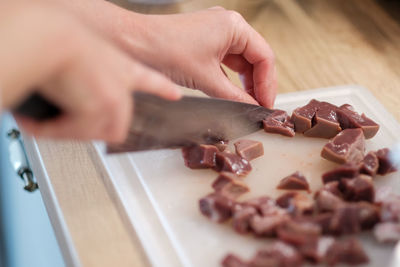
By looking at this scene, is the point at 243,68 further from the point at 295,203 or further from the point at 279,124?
the point at 295,203

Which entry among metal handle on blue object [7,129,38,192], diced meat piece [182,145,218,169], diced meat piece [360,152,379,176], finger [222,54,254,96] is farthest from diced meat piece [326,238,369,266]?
metal handle on blue object [7,129,38,192]

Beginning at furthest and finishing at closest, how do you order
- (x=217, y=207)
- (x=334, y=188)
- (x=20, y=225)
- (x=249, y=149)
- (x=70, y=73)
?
(x=20, y=225) < (x=249, y=149) < (x=334, y=188) < (x=217, y=207) < (x=70, y=73)

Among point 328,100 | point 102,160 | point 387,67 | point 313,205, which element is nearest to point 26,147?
point 102,160

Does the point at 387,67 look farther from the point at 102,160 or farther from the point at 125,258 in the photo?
the point at 125,258

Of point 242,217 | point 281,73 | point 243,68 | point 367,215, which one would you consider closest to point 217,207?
point 242,217

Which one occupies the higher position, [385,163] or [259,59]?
[259,59]

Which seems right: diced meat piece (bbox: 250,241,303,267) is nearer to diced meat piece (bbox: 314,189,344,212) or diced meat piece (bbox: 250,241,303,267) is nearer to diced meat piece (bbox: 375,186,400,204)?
diced meat piece (bbox: 314,189,344,212)
